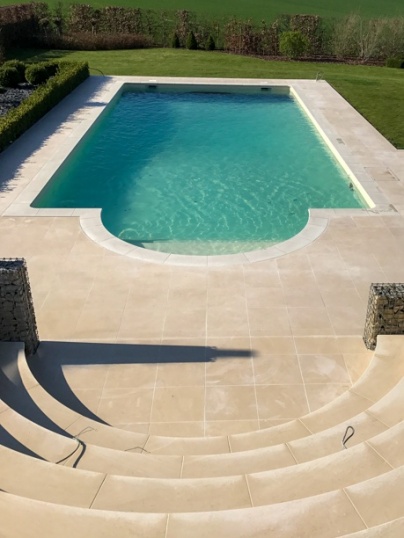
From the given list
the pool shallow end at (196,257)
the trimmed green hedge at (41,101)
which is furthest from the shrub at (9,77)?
the pool shallow end at (196,257)

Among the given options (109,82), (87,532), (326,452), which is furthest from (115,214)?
(109,82)

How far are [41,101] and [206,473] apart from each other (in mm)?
18250

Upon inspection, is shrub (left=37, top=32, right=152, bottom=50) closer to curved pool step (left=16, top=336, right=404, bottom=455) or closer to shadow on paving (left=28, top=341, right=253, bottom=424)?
shadow on paving (left=28, top=341, right=253, bottom=424)

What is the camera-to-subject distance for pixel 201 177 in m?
16.6

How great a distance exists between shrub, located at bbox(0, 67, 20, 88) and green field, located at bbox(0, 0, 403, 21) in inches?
911

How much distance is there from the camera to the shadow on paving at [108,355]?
8.17m

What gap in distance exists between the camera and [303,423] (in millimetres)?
6715

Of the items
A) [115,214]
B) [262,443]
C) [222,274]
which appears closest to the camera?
[262,443]

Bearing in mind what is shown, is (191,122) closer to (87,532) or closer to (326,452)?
(326,452)

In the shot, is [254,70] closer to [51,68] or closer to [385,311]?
[51,68]

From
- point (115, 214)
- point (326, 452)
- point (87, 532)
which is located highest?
point (87, 532)

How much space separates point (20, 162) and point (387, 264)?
1144cm

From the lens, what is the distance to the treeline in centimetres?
3450

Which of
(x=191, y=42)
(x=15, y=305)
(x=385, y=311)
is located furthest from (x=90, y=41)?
(x=385, y=311)
